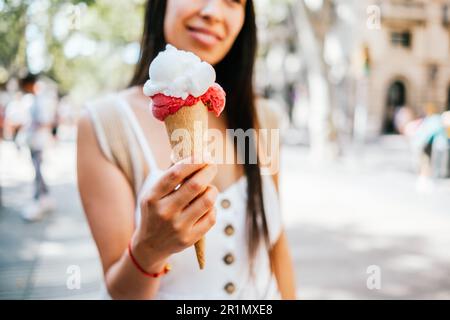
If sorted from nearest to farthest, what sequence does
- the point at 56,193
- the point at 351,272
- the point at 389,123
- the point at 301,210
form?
the point at 351,272
the point at 301,210
the point at 56,193
the point at 389,123

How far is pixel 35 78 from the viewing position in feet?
16.6

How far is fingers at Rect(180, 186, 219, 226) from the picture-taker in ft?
3.03

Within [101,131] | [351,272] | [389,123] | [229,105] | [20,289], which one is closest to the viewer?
[101,131]

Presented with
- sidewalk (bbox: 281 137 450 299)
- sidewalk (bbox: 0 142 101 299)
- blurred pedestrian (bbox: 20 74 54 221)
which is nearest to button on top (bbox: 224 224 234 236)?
sidewalk (bbox: 0 142 101 299)

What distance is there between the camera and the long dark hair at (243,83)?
1.33m

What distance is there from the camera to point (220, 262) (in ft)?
4.20

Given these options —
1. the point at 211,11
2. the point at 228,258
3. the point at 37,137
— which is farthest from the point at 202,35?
the point at 37,137

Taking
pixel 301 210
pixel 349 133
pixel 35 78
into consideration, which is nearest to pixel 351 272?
pixel 301 210

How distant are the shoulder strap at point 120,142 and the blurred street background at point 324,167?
12 centimetres

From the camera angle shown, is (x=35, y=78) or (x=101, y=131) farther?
(x=35, y=78)

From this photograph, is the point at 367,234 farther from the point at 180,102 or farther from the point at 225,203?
the point at 180,102

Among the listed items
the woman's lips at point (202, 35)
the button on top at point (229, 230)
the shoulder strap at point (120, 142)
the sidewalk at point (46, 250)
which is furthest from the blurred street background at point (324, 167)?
the button on top at point (229, 230)
